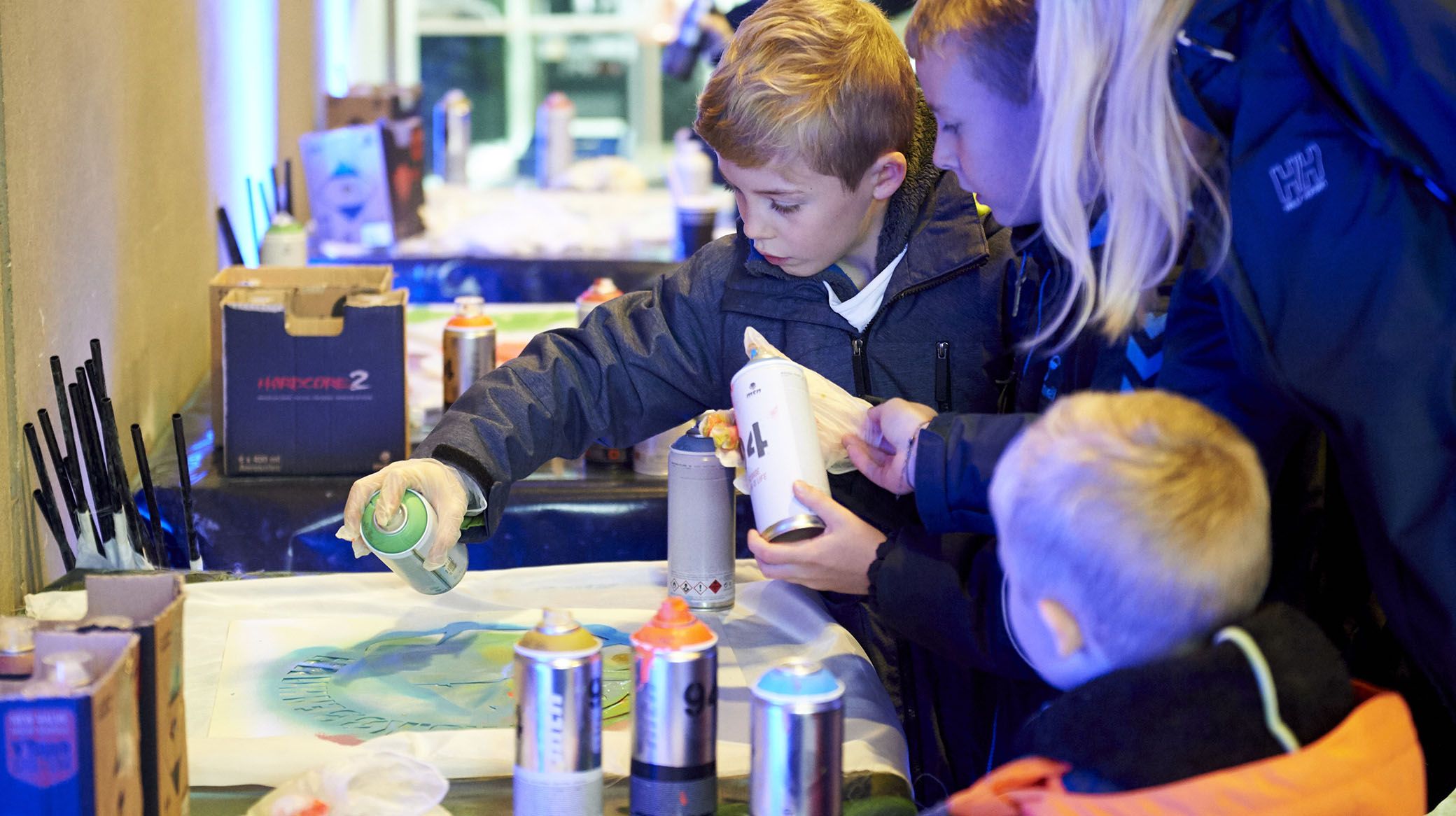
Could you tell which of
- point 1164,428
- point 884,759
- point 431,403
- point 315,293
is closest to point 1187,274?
point 1164,428

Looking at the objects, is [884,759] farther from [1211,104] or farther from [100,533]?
[100,533]

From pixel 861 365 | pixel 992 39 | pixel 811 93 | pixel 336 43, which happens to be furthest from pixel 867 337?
pixel 336 43

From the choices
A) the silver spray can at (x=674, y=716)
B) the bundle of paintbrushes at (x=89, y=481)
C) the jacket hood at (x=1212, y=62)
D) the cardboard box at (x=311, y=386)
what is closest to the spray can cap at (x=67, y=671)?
the silver spray can at (x=674, y=716)

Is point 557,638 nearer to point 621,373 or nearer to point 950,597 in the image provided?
point 950,597

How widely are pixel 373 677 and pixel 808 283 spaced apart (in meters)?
0.75

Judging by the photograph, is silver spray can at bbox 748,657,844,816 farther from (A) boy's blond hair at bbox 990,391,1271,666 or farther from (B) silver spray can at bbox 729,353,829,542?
(B) silver spray can at bbox 729,353,829,542

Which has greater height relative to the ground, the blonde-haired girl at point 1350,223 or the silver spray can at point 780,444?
the blonde-haired girl at point 1350,223

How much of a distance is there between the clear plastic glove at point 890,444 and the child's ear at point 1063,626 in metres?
0.37

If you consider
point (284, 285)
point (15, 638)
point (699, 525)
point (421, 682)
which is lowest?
point (421, 682)

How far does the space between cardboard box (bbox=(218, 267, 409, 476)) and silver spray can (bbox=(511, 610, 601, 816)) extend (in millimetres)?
1225

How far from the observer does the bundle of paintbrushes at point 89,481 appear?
5.61 ft

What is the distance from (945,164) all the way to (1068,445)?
0.64 meters

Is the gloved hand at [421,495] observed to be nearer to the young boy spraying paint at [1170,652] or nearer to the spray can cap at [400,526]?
the spray can cap at [400,526]

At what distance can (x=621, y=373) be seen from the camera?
6.12 ft
